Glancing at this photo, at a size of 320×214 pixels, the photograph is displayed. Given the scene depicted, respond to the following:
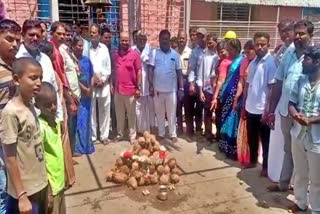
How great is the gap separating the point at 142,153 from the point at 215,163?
1.12 meters

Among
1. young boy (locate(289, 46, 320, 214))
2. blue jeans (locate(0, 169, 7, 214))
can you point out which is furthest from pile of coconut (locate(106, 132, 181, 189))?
blue jeans (locate(0, 169, 7, 214))

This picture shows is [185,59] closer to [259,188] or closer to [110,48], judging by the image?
[110,48]

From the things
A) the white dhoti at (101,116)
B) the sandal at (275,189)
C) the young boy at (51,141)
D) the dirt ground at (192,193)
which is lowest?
the dirt ground at (192,193)

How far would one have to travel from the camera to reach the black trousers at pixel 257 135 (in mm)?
4250

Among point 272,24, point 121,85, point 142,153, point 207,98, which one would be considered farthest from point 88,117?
point 272,24

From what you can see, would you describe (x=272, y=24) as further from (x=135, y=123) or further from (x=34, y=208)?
(x=34, y=208)

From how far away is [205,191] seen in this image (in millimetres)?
3918


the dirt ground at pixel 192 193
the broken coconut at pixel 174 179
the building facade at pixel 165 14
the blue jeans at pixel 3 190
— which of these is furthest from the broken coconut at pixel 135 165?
the building facade at pixel 165 14

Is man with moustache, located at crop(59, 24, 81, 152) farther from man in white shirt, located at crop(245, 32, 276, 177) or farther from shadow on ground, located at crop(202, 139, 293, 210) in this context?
man in white shirt, located at crop(245, 32, 276, 177)

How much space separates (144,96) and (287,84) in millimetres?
2727

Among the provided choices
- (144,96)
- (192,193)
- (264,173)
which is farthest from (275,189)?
(144,96)

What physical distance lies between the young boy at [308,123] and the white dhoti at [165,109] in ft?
8.04

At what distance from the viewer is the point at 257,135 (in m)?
4.42

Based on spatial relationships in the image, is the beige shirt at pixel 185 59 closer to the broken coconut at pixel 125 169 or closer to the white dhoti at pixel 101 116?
the white dhoti at pixel 101 116
